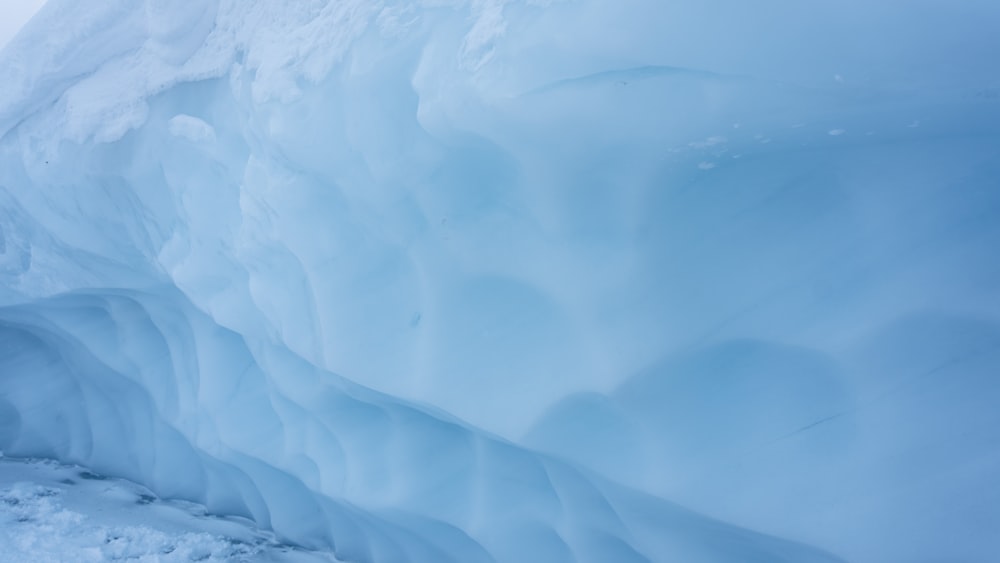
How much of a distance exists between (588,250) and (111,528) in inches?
84.4

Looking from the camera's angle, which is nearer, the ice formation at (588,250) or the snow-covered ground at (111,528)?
the ice formation at (588,250)

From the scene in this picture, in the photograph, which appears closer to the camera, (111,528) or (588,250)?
(588,250)

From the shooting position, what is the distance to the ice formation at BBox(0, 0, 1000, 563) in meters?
1.10

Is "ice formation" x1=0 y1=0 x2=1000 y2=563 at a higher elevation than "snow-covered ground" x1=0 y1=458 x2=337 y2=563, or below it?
higher

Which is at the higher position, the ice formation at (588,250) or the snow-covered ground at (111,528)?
the ice formation at (588,250)

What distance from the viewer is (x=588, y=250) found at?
4.38ft

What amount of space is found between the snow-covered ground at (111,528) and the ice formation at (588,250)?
0.36m

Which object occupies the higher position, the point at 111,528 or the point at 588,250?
the point at 588,250

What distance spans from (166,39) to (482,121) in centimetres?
125

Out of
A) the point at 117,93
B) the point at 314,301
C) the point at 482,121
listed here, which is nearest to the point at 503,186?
the point at 482,121

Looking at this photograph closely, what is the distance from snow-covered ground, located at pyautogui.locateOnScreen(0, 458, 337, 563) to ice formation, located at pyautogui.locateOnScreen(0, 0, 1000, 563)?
362 mm

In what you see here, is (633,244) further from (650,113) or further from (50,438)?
(50,438)

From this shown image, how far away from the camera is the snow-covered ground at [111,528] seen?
2.24 m

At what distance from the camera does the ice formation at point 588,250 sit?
110 cm
